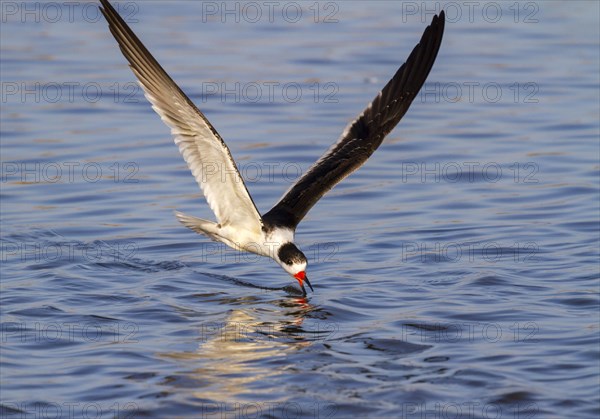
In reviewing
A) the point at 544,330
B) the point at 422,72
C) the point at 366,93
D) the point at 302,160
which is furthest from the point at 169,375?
the point at 366,93

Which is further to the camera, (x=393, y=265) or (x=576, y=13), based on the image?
(x=576, y=13)

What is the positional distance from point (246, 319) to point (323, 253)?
208 centimetres

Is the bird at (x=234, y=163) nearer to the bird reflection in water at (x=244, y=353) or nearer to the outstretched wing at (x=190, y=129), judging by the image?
the outstretched wing at (x=190, y=129)

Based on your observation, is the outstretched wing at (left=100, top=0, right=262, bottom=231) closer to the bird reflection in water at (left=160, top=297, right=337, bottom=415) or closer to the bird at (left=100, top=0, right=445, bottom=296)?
the bird at (left=100, top=0, right=445, bottom=296)

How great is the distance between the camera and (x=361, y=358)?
8.53m

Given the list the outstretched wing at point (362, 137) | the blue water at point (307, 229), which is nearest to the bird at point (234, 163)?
the outstretched wing at point (362, 137)

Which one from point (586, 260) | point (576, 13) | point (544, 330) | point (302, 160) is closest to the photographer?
point (544, 330)

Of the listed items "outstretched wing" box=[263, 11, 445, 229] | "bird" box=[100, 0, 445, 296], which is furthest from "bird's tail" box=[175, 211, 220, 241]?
"outstretched wing" box=[263, 11, 445, 229]

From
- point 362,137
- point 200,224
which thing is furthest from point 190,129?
point 362,137

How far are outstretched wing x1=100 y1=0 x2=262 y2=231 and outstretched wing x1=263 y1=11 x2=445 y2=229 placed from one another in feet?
2.16

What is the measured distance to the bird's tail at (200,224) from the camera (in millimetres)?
9820

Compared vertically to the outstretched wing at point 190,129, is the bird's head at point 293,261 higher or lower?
lower

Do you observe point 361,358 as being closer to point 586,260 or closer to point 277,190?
point 586,260

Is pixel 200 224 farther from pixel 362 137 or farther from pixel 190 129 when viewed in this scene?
pixel 362 137
